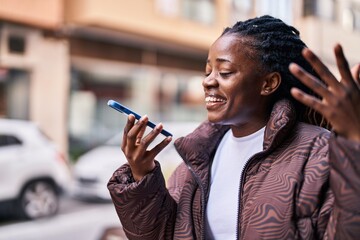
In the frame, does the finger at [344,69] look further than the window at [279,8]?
No

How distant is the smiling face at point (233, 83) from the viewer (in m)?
1.12

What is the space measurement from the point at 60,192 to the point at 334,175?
4.57 m

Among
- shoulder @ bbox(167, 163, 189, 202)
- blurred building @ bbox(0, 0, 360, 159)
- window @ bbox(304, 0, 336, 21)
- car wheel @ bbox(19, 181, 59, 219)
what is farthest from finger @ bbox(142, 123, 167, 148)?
car wheel @ bbox(19, 181, 59, 219)

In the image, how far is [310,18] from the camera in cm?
305

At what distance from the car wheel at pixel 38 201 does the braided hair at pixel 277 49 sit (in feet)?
13.0

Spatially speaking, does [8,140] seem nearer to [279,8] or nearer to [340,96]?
[279,8]

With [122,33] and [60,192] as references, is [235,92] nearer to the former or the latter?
[60,192]

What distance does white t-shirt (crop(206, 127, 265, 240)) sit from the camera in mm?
1110

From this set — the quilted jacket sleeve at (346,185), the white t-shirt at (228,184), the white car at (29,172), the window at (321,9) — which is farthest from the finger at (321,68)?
the white car at (29,172)

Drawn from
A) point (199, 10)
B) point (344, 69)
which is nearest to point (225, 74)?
point (344, 69)

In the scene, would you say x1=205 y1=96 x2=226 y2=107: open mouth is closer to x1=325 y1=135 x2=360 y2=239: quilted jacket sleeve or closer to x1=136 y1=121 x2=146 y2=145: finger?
x1=136 y1=121 x2=146 y2=145: finger

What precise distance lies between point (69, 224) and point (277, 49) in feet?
13.5

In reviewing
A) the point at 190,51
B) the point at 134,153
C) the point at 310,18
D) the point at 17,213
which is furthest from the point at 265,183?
the point at 190,51

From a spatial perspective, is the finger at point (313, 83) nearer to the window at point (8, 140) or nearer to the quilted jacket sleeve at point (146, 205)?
the quilted jacket sleeve at point (146, 205)
